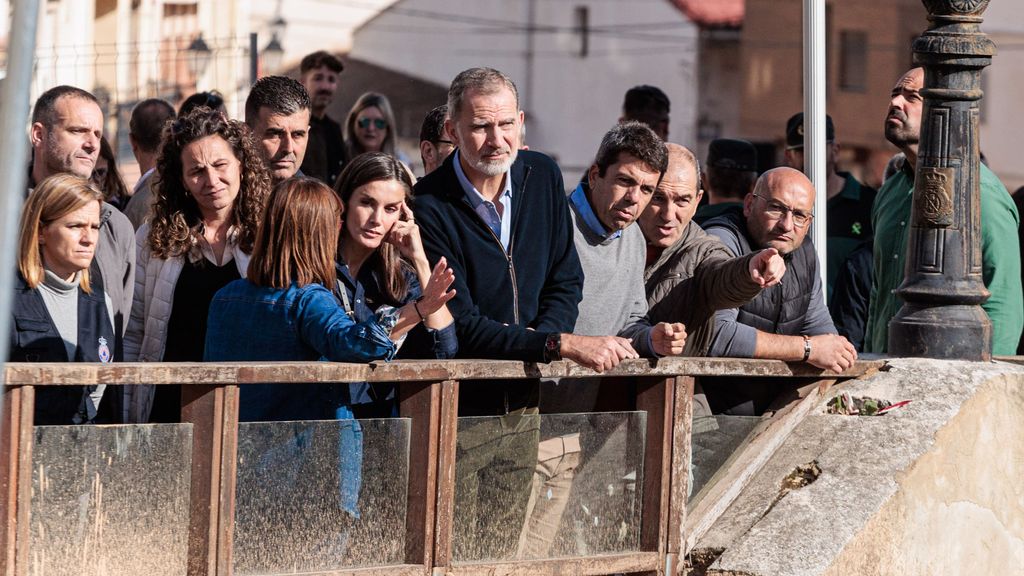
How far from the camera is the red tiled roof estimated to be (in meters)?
52.5

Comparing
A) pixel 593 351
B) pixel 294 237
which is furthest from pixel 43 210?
pixel 593 351

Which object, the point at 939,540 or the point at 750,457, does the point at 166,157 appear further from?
the point at 939,540

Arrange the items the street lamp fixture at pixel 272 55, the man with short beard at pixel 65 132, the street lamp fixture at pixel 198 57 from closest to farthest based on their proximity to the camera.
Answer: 1. the man with short beard at pixel 65 132
2. the street lamp fixture at pixel 198 57
3. the street lamp fixture at pixel 272 55

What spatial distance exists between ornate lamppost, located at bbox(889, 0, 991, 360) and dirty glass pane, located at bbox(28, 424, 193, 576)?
10.7 ft

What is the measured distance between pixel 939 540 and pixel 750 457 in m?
0.74

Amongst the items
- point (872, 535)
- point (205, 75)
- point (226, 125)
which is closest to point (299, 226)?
point (226, 125)

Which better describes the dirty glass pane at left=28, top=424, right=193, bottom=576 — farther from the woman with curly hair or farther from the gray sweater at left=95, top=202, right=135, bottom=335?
the gray sweater at left=95, top=202, right=135, bottom=335

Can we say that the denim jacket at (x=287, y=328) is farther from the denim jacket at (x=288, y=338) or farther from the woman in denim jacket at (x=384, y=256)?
the woman in denim jacket at (x=384, y=256)

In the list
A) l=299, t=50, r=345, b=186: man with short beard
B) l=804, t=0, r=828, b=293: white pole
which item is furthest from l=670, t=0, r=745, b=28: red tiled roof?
l=804, t=0, r=828, b=293: white pole

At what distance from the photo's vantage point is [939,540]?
19.5 ft

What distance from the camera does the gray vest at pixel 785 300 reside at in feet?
20.5

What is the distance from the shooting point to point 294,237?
4.93m

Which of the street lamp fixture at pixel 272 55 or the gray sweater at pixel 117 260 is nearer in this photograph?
the gray sweater at pixel 117 260

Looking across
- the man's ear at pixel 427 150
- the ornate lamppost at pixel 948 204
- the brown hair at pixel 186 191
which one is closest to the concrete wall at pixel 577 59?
the man's ear at pixel 427 150
